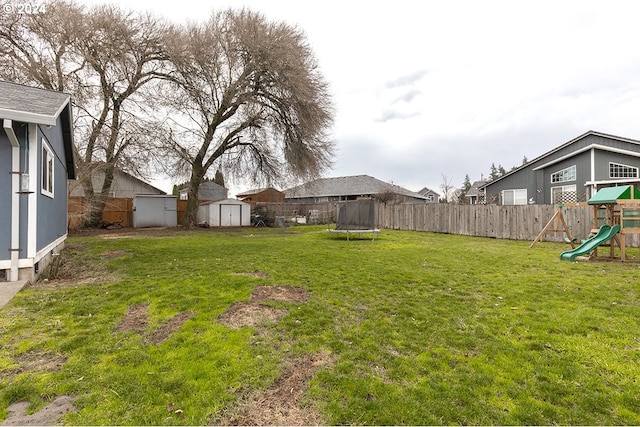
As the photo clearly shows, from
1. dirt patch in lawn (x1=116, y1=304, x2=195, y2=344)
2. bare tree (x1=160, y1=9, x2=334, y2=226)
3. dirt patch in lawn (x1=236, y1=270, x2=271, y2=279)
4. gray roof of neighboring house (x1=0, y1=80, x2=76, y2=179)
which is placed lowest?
dirt patch in lawn (x1=116, y1=304, x2=195, y2=344)

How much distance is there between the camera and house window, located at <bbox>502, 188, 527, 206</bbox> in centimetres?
2189

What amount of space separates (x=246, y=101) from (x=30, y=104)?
12.6 m

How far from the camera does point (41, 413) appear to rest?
1976 mm

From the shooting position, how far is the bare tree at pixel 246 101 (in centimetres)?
1631

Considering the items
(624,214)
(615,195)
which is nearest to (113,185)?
(615,195)

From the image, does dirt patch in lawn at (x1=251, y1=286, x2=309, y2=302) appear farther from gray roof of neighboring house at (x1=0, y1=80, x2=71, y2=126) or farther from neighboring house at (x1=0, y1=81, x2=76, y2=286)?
gray roof of neighboring house at (x1=0, y1=80, x2=71, y2=126)

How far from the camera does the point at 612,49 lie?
8.72 metres

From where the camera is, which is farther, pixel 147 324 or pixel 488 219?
pixel 488 219

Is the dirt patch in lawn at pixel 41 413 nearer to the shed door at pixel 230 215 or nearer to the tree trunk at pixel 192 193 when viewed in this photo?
the tree trunk at pixel 192 193

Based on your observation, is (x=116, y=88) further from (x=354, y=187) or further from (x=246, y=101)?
(x=354, y=187)

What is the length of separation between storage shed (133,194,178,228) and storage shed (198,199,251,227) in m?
1.88

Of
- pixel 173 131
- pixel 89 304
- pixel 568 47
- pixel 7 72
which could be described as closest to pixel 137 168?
pixel 173 131

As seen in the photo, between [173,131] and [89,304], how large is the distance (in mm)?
15026

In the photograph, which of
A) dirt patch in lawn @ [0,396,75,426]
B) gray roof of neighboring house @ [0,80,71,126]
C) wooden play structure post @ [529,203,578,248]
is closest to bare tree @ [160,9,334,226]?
gray roof of neighboring house @ [0,80,71,126]
